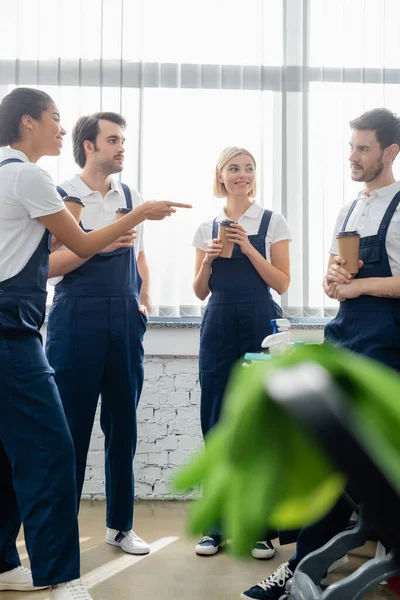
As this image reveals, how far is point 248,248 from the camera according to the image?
8.76 feet

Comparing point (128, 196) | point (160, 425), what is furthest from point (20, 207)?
point (160, 425)

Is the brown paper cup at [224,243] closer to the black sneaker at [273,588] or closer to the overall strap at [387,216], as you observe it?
the overall strap at [387,216]

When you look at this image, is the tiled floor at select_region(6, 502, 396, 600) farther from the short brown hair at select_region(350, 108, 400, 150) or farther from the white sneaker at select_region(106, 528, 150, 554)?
the short brown hair at select_region(350, 108, 400, 150)

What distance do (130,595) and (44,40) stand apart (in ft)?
9.20

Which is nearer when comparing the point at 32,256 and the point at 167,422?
the point at 32,256

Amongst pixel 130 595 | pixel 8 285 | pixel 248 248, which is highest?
pixel 248 248

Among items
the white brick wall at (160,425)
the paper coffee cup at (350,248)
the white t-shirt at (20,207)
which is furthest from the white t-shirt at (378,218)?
the white brick wall at (160,425)

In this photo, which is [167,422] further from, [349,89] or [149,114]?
[349,89]

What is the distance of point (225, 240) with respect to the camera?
258 centimetres

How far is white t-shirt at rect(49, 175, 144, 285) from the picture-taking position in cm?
265

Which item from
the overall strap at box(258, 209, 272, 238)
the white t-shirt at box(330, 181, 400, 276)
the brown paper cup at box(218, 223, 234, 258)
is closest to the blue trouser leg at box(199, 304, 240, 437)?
the brown paper cup at box(218, 223, 234, 258)

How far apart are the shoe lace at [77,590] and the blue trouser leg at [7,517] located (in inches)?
15.3

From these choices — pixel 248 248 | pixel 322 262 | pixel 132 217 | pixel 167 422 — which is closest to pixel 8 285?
pixel 132 217

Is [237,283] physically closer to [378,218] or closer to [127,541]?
[378,218]
